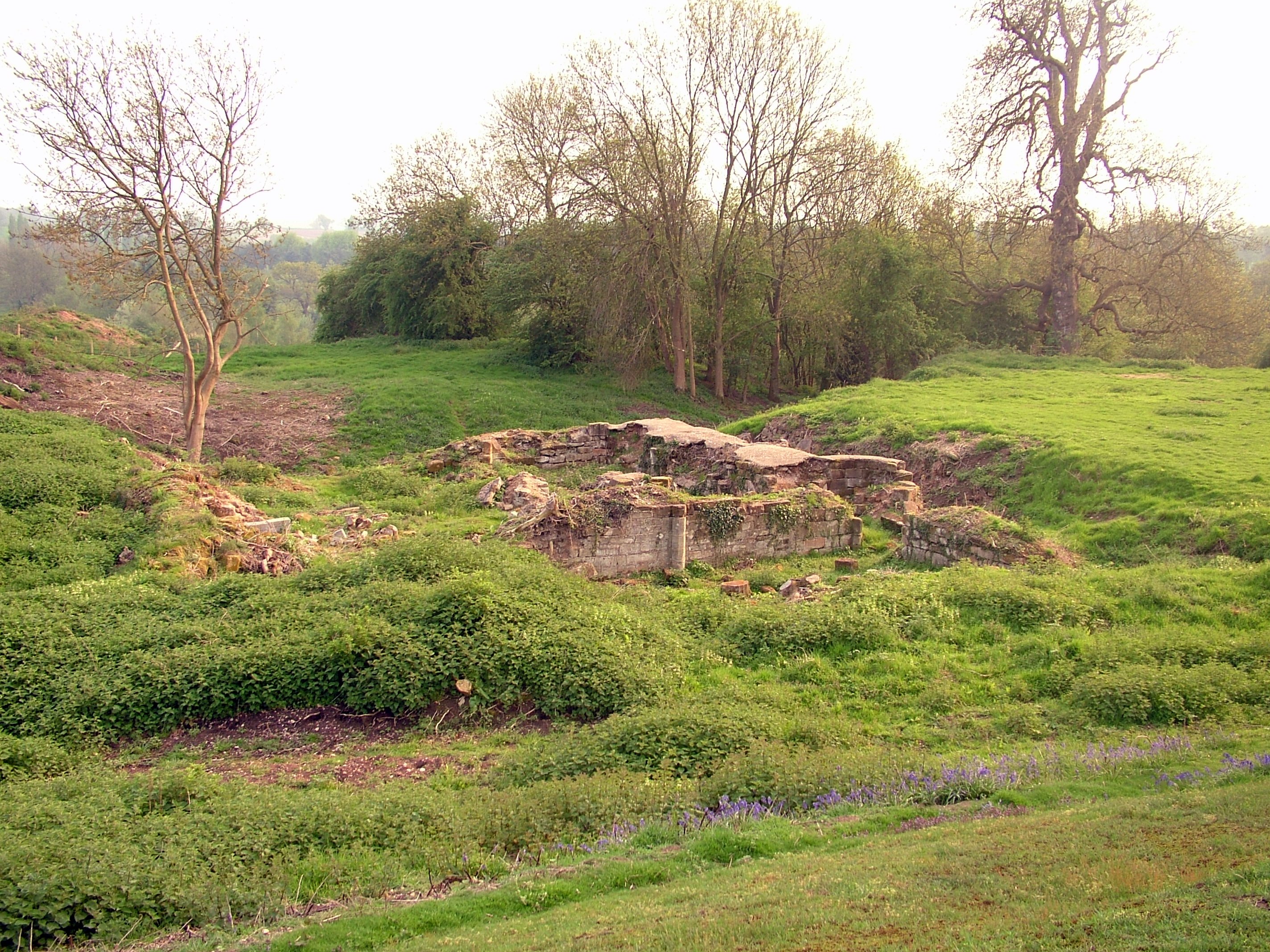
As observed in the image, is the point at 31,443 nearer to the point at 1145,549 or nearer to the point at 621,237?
the point at 1145,549

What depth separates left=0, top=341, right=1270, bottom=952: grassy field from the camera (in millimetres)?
4016

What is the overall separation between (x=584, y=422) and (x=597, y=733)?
68.0 feet

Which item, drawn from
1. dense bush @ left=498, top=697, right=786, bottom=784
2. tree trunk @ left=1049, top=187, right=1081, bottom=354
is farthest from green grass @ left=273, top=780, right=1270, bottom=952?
tree trunk @ left=1049, top=187, right=1081, bottom=354

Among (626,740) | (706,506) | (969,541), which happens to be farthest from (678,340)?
(626,740)

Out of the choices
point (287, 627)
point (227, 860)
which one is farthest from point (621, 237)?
point (227, 860)

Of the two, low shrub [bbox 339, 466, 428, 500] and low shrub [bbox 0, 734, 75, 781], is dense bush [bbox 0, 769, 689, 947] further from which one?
low shrub [bbox 339, 466, 428, 500]

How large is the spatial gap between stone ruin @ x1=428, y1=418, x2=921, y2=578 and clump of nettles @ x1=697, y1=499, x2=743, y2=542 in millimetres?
13

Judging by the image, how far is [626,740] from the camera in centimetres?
656

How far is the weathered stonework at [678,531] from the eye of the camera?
11539 mm

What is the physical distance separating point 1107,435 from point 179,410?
73.4 ft

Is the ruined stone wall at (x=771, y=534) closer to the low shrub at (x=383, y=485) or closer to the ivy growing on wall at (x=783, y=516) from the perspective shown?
the ivy growing on wall at (x=783, y=516)

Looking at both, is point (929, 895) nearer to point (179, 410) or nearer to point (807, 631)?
point (807, 631)

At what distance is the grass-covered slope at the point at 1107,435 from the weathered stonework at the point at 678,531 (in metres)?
3.77

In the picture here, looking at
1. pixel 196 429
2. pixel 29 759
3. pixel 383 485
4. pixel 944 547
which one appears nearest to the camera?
pixel 29 759
